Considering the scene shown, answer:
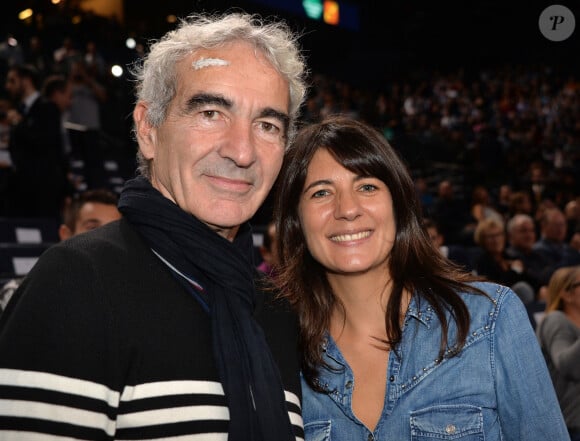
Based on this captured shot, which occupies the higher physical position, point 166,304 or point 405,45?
point 405,45

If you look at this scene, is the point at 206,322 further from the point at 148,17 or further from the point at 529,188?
the point at 148,17

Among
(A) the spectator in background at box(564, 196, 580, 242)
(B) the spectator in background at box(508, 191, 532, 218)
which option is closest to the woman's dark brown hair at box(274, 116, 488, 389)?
(B) the spectator in background at box(508, 191, 532, 218)

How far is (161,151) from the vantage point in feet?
5.58

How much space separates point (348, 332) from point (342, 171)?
0.54m

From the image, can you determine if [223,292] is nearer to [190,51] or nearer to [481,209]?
[190,51]

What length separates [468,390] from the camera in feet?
6.23

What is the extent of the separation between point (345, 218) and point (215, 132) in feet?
1.96

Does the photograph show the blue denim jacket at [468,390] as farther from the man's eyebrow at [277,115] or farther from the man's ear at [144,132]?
the man's ear at [144,132]

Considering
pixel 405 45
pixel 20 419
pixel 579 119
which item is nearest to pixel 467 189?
pixel 579 119

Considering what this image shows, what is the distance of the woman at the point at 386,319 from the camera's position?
1.89m

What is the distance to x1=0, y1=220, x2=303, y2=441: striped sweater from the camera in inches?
48.1

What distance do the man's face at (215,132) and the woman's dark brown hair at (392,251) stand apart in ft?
1.68

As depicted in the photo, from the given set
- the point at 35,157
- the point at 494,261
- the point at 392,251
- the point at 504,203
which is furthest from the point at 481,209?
the point at 392,251

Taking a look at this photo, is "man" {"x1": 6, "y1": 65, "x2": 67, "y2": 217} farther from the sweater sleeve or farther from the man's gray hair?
the sweater sleeve
